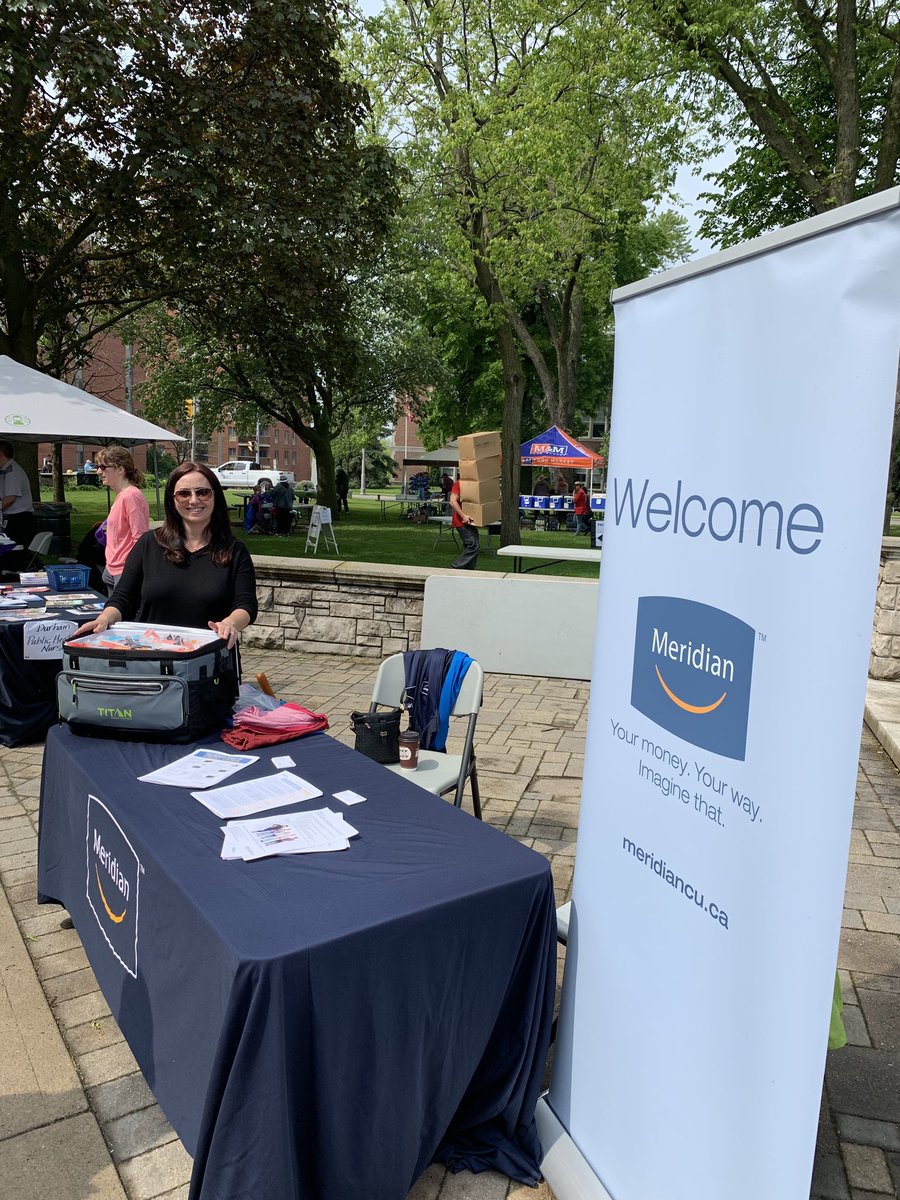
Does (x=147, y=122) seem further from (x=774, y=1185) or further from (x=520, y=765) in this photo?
(x=774, y=1185)

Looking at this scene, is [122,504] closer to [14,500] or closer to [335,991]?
[14,500]

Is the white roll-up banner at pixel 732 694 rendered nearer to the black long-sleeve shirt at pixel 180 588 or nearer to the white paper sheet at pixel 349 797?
the white paper sheet at pixel 349 797

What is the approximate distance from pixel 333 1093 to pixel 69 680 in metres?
1.89

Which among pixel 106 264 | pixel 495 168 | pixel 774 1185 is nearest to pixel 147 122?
pixel 106 264

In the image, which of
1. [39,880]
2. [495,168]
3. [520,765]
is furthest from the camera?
[495,168]

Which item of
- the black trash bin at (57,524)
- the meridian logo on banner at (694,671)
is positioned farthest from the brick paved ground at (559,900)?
→ the black trash bin at (57,524)

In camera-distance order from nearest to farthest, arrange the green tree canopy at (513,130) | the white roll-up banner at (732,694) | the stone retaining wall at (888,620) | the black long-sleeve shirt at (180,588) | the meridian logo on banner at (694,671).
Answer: the white roll-up banner at (732,694)
the meridian logo on banner at (694,671)
the black long-sleeve shirt at (180,588)
the stone retaining wall at (888,620)
the green tree canopy at (513,130)

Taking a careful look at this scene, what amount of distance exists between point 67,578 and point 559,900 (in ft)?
15.6

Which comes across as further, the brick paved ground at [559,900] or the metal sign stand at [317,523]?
the metal sign stand at [317,523]

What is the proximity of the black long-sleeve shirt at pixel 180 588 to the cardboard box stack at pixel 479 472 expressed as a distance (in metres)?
11.6

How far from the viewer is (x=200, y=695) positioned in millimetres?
3207

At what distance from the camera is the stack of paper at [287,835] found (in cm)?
229

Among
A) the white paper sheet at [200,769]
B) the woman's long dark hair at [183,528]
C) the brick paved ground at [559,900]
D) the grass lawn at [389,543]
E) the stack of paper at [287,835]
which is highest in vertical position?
the woman's long dark hair at [183,528]

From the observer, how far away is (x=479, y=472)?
1591 centimetres
